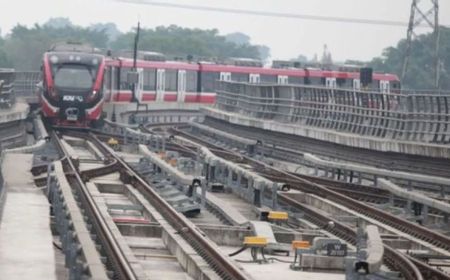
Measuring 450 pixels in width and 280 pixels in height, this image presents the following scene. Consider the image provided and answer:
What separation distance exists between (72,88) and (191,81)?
1747cm

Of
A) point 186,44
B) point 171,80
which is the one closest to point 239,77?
point 171,80

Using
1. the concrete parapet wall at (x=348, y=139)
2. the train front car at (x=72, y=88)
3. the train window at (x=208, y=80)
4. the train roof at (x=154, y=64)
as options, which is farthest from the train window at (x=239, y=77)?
the train front car at (x=72, y=88)

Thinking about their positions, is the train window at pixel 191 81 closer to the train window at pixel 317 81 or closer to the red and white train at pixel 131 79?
the red and white train at pixel 131 79

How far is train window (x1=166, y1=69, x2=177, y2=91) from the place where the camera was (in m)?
63.4

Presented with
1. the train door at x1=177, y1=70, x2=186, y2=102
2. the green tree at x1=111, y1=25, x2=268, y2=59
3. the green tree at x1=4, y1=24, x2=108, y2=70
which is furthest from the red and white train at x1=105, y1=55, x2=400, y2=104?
the green tree at x1=4, y1=24, x2=108, y2=70

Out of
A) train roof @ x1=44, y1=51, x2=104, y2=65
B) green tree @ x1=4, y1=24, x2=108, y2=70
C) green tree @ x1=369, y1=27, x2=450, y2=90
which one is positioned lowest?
green tree @ x1=4, y1=24, x2=108, y2=70

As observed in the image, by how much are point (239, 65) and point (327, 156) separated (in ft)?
101

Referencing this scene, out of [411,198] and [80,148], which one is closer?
[411,198]

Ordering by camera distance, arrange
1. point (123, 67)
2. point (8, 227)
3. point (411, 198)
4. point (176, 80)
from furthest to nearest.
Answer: point (176, 80)
point (123, 67)
point (411, 198)
point (8, 227)

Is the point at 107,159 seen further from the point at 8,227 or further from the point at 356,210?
the point at 8,227

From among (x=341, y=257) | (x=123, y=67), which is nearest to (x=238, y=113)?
(x=123, y=67)

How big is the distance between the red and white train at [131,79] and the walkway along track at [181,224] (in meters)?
14.5

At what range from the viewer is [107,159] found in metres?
33.4

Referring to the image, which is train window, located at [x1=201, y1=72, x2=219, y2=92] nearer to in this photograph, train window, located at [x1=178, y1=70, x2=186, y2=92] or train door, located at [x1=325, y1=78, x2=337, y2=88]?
train window, located at [x1=178, y1=70, x2=186, y2=92]
